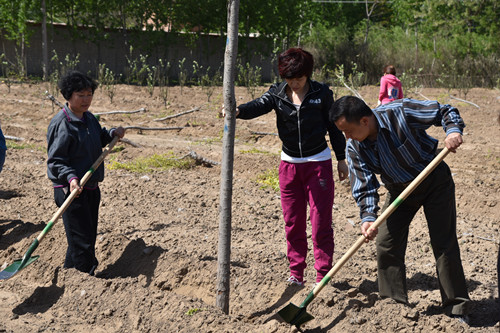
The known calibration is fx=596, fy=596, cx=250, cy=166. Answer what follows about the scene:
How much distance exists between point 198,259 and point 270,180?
336 cm

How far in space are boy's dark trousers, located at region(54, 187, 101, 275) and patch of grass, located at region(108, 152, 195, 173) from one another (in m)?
3.69

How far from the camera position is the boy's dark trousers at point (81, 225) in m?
4.50

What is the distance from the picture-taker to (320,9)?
3192 centimetres

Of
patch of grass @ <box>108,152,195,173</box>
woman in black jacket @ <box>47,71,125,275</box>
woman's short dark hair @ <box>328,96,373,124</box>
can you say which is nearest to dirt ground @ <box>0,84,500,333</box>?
patch of grass @ <box>108,152,195,173</box>

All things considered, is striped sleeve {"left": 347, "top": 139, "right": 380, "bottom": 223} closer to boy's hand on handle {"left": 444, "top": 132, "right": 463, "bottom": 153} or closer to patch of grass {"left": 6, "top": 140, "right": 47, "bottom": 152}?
boy's hand on handle {"left": 444, "top": 132, "right": 463, "bottom": 153}

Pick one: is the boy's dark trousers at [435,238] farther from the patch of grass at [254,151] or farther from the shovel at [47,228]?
the patch of grass at [254,151]

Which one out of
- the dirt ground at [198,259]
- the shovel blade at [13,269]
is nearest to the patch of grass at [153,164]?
the dirt ground at [198,259]

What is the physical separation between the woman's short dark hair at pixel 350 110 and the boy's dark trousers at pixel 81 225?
2.09 meters

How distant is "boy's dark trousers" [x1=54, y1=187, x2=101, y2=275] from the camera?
450 cm

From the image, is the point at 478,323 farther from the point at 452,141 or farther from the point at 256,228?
the point at 256,228

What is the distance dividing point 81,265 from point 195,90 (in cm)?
1459

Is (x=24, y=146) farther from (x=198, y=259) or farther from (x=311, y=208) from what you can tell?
(x=311, y=208)

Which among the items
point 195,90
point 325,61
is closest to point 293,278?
point 195,90

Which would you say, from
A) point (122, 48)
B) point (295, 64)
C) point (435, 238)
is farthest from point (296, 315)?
point (122, 48)
